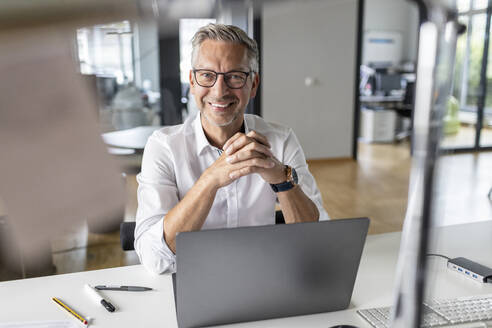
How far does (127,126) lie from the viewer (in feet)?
12.2

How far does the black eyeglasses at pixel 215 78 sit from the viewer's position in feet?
3.74

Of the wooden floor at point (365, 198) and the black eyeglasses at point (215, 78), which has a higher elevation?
the black eyeglasses at point (215, 78)

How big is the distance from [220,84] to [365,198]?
2.71 m

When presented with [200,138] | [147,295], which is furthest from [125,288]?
[200,138]

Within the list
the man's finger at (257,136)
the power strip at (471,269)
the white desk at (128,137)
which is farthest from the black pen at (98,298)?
the white desk at (128,137)

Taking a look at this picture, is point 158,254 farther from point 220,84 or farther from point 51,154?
point 51,154

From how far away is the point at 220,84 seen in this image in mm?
1135

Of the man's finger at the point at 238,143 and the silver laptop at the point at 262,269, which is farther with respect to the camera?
the man's finger at the point at 238,143

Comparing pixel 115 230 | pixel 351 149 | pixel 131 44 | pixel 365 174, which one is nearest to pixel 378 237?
pixel 115 230

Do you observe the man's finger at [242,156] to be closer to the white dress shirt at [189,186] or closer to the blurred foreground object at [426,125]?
the white dress shirt at [189,186]

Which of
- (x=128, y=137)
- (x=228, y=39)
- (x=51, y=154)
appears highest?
(x=228, y=39)

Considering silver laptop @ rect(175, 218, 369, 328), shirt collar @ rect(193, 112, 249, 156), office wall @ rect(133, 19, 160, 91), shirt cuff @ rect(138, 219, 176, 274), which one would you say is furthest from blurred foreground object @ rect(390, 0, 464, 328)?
office wall @ rect(133, 19, 160, 91)

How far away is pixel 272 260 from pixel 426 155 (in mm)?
488

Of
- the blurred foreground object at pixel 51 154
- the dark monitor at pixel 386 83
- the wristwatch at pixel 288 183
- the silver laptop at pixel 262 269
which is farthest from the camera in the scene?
the dark monitor at pixel 386 83
